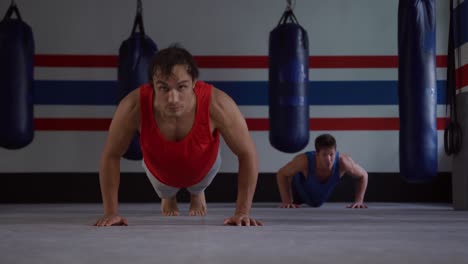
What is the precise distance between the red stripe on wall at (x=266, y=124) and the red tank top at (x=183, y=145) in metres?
3.82

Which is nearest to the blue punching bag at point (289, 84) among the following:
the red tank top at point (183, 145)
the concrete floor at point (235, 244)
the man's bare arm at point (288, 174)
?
the man's bare arm at point (288, 174)

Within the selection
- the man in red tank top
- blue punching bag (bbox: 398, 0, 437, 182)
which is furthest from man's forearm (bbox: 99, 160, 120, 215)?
blue punching bag (bbox: 398, 0, 437, 182)

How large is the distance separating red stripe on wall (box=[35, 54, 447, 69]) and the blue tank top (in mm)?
1755

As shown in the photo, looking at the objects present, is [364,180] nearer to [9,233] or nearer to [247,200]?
[247,200]

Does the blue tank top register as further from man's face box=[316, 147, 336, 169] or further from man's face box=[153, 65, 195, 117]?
man's face box=[153, 65, 195, 117]

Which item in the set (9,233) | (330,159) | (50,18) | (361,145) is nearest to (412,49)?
(330,159)

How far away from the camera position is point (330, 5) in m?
7.80

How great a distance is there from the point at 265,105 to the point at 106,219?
4589mm

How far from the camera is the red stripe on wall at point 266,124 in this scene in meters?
7.64

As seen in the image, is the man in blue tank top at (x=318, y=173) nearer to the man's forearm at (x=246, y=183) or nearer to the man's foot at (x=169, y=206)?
the man's foot at (x=169, y=206)

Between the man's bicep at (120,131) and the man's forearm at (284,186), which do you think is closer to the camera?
the man's bicep at (120,131)

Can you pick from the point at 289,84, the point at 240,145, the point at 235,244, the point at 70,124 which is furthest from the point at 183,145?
the point at 70,124

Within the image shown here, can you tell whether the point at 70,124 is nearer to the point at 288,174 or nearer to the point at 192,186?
the point at 288,174

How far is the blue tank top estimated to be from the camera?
6419 mm
